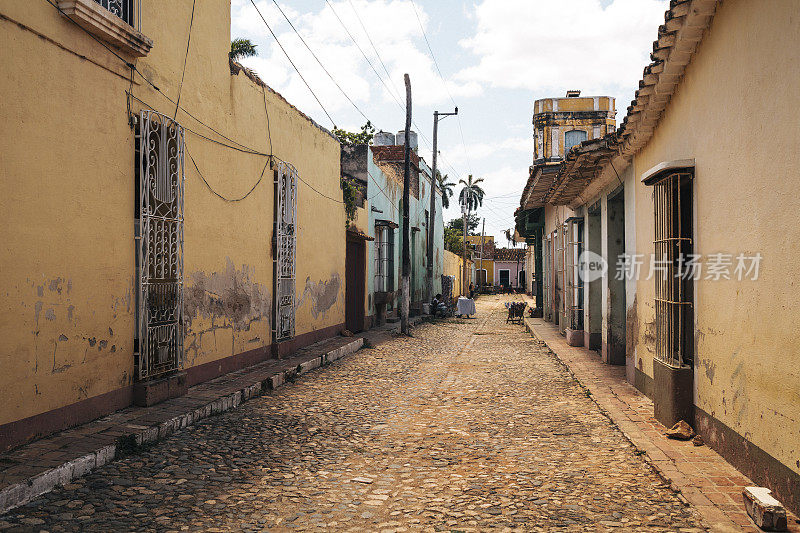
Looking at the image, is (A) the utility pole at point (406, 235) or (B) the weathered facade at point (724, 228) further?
(A) the utility pole at point (406, 235)

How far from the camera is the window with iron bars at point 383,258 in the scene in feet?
57.3

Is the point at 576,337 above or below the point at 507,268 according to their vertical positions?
below

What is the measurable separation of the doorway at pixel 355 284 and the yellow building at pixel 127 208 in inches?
198

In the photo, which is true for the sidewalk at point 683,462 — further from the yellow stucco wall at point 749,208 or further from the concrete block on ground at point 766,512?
the yellow stucco wall at point 749,208

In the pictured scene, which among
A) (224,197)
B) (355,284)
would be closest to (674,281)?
(224,197)

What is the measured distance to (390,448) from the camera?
5.18 m

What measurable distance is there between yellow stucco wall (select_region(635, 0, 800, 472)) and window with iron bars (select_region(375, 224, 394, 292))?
480 inches

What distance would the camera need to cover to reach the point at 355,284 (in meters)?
15.3

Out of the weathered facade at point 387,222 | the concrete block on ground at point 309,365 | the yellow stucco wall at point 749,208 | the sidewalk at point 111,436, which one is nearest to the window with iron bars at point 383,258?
the weathered facade at point 387,222

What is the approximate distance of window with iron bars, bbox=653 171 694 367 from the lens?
18.4ft

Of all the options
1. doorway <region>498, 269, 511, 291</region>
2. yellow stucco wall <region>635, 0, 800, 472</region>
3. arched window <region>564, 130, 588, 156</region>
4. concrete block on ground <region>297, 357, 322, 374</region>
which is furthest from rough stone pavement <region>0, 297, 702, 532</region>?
doorway <region>498, 269, 511, 291</region>

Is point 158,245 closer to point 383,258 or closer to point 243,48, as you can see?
point 383,258

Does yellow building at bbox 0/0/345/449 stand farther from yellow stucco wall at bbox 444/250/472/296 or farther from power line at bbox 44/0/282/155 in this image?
yellow stucco wall at bbox 444/250/472/296

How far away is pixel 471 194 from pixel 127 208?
60.4 meters
